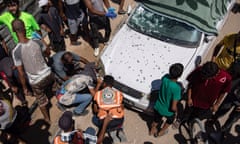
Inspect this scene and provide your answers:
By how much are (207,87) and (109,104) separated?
A: 1580 mm

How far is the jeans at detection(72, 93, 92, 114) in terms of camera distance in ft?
19.6

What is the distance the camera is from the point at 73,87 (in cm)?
578

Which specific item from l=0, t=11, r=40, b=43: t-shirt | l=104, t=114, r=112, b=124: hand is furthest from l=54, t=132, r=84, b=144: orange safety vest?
l=0, t=11, r=40, b=43: t-shirt

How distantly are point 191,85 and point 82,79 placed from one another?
6.71 ft

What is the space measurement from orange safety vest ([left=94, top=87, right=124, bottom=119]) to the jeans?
4.11 ft

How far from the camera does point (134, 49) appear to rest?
603 cm

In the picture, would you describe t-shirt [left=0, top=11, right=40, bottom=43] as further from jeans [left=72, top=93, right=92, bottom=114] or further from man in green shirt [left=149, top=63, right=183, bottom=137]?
man in green shirt [left=149, top=63, right=183, bottom=137]

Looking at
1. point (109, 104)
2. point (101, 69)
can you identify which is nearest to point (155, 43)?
point (101, 69)

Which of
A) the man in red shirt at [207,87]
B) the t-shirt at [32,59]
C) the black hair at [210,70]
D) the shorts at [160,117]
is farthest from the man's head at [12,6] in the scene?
the black hair at [210,70]

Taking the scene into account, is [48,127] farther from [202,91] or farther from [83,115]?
[202,91]

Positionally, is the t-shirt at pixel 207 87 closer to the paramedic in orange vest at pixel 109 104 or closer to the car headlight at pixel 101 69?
the paramedic in orange vest at pixel 109 104

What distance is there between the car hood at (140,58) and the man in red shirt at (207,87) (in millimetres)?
773

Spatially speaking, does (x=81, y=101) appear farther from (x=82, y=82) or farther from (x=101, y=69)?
(x=101, y=69)

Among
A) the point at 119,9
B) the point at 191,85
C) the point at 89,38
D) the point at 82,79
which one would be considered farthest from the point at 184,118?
the point at 119,9
